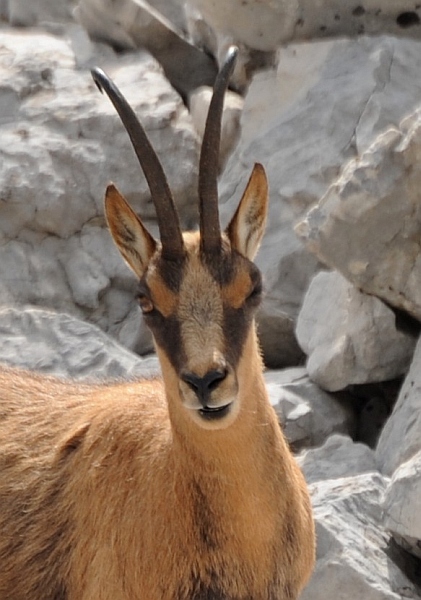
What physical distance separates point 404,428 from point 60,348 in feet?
9.72

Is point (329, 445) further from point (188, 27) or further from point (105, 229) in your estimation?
point (188, 27)

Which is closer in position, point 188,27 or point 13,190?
point 13,190

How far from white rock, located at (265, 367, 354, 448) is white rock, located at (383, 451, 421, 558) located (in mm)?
1514

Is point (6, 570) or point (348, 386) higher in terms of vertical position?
point (348, 386)

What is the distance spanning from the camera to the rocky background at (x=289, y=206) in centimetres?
865

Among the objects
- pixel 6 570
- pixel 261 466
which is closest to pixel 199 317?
pixel 261 466

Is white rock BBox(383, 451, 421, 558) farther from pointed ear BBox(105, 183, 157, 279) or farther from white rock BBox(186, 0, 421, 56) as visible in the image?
white rock BBox(186, 0, 421, 56)

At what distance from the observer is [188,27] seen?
1355cm

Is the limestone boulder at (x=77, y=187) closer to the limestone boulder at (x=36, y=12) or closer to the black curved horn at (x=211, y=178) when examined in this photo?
the limestone boulder at (x=36, y=12)

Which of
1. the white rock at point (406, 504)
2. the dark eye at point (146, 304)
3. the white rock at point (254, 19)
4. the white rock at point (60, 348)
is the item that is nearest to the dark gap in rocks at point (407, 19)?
the white rock at point (254, 19)

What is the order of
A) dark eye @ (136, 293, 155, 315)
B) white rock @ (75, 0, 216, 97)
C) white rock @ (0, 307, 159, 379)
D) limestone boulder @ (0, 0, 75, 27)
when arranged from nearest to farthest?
dark eye @ (136, 293, 155, 315) → white rock @ (0, 307, 159, 379) → white rock @ (75, 0, 216, 97) → limestone boulder @ (0, 0, 75, 27)

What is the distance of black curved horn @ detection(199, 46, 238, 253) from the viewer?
6.30 m

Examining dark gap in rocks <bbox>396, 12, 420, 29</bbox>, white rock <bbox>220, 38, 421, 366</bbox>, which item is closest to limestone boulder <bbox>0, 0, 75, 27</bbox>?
white rock <bbox>220, 38, 421, 366</bbox>

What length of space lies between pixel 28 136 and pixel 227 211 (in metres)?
2.42
